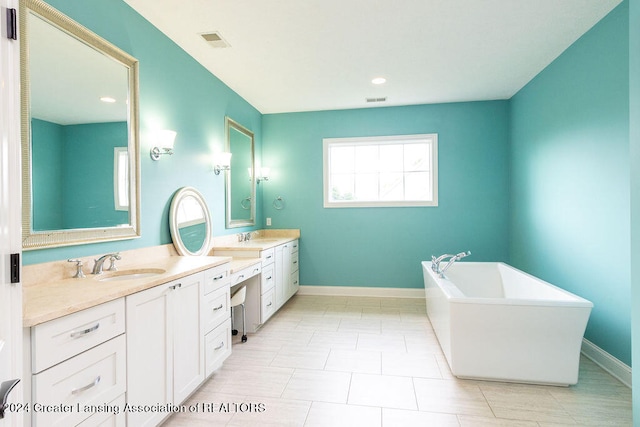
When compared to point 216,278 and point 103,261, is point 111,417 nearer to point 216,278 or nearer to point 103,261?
point 103,261

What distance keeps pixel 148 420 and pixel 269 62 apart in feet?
9.88

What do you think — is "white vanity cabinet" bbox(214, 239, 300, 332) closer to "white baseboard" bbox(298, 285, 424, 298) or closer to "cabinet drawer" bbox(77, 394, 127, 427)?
"white baseboard" bbox(298, 285, 424, 298)

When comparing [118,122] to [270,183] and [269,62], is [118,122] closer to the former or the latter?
[269,62]

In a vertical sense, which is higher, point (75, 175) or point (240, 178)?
point (240, 178)

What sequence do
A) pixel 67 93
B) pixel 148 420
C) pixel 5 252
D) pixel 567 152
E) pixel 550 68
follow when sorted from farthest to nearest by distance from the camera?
pixel 550 68
pixel 567 152
pixel 67 93
pixel 148 420
pixel 5 252

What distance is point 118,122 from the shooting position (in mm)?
2180

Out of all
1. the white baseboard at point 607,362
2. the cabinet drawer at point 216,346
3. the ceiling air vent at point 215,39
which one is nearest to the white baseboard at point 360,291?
the white baseboard at point 607,362

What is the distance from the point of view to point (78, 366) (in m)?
1.29

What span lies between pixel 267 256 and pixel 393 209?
2059mm

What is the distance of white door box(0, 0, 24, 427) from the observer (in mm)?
850

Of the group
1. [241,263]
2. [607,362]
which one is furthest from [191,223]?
[607,362]

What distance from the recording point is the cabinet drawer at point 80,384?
1.16 meters


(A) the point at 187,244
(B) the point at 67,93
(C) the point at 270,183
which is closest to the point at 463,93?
(C) the point at 270,183

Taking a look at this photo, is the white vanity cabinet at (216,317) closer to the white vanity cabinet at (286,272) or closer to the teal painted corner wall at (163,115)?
the teal painted corner wall at (163,115)
